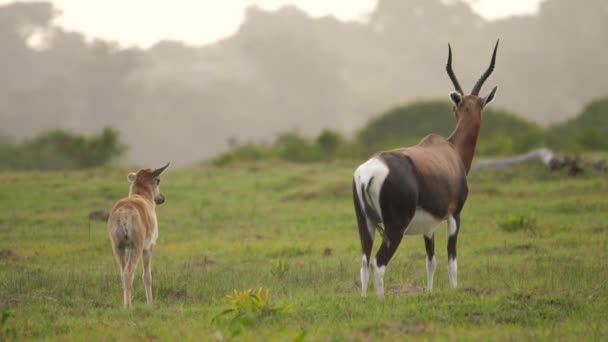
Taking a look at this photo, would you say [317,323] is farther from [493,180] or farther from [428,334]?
[493,180]

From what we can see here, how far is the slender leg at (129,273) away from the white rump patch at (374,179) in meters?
2.81

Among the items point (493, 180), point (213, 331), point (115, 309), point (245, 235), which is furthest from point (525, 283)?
point (493, 180)

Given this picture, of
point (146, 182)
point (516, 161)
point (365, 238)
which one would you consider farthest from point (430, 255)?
point (516, 161)

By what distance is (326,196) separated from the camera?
20953mm

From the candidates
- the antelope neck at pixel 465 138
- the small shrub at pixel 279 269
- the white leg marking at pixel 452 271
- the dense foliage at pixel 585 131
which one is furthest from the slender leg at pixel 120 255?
the dense foliage at pixel 585 131

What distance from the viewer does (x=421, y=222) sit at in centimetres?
878

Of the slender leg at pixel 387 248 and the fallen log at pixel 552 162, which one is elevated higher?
the fallen log at pixel 552 162

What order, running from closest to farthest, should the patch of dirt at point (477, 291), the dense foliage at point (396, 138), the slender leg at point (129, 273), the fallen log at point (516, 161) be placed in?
the patch of dirt at point (477, 291) → the slender leg at point (129, 273) → the fallen log at point (516, 161) → the dense foliage at point (396, 138)

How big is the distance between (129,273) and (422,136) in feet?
141

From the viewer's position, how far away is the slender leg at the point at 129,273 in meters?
9.02

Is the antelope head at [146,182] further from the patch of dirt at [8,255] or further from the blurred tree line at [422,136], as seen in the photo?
the blurred tree line at [422,136]

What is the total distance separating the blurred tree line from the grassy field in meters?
17.1

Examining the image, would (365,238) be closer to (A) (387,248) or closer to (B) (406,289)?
(A) (387,248)

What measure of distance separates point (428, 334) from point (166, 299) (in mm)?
4126
